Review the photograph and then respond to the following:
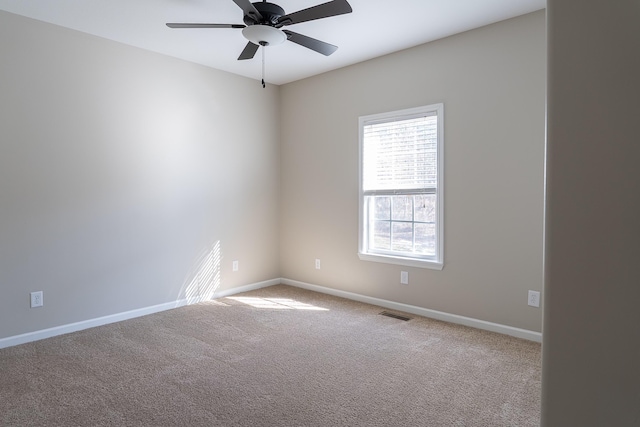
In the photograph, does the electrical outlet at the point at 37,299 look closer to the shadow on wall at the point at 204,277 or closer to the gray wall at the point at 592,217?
the shadow on wall at the point at 204,277

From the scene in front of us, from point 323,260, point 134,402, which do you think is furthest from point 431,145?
point 134,402

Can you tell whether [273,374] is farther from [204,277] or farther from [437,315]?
[204,277]

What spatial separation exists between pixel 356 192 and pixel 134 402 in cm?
298

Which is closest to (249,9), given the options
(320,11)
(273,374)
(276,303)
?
(320,11)

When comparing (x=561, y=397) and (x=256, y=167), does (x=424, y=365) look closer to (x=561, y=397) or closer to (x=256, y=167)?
(x=561, y=397)

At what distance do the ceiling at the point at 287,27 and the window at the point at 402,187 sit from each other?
726mm

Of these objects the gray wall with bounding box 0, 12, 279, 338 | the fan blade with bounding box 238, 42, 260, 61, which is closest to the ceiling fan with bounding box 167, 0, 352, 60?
the fan blade with bounding box 238, 42, 260, 61

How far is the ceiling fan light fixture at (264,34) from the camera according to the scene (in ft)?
8.75

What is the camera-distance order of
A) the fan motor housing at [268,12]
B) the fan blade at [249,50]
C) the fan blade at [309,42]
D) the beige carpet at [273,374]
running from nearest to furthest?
the beige carpet at [273,374]
the fan motor housing at [268,12]
the fan blade at [309,42]
the fan blade at [249,50]

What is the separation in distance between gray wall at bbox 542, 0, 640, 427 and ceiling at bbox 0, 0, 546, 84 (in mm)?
2694

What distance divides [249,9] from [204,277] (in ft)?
9.76

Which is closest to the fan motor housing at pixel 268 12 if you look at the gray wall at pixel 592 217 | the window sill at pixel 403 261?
the gray wall at pixel 592 217

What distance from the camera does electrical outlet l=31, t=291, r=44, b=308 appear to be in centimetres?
325

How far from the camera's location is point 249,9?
8.25 ft
